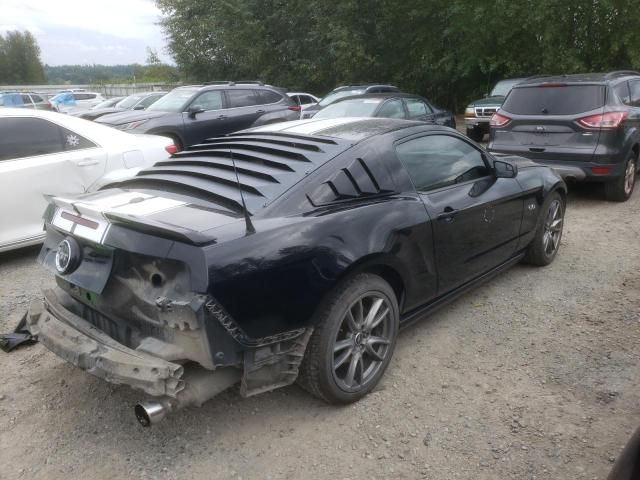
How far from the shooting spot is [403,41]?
21.8 m

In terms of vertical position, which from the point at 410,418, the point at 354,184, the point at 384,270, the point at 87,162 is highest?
the point at 354,184

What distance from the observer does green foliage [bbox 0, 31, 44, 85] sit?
284 ft

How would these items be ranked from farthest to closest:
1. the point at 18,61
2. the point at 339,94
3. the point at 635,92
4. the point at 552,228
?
the point at 18,61 < the point at 339,94 < the point at 635,92 < the point at 552,228

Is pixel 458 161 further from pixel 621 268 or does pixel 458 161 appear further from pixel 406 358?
pixel 621 268

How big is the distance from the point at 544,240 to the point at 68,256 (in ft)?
13.1

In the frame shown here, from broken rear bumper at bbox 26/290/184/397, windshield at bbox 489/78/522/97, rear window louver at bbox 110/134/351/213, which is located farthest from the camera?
windshield at bbox 489/78/522/97

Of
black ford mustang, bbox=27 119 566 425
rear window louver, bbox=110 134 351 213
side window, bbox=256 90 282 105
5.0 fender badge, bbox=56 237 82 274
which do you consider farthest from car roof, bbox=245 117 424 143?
side window, bbox=256 90 282 105

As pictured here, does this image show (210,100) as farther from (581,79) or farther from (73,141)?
(581,79)

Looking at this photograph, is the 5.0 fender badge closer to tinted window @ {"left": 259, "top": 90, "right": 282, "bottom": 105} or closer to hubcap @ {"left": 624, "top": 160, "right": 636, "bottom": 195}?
hubcap @ {"left": 624, "top": 160, "right": 636, "bottom": 195}

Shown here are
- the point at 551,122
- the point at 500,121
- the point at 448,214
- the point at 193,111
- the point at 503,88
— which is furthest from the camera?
the point at 503,88

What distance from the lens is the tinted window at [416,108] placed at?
33.1ft

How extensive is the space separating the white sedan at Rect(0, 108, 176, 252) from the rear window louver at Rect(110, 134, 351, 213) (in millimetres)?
2159

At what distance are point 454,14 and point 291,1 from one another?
8159mm

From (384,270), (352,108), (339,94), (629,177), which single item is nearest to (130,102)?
(339,94)
